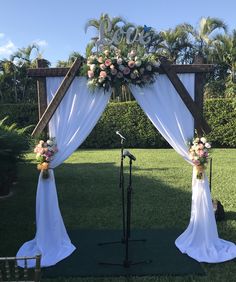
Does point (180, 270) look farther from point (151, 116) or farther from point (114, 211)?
point (114, 211)

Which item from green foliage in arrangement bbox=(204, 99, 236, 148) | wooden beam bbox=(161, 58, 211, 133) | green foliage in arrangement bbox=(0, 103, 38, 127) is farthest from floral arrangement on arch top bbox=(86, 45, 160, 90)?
green foliage in arrangement bbox=(0, 103, 38, 127)

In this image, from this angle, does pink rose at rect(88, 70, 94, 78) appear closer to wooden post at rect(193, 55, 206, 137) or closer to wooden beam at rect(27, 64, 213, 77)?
wooden beam at rect(27, 64, 213, 77)

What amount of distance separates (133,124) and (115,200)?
9.61m

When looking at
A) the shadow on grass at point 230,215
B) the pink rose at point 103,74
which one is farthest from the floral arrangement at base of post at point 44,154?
the shadow on grass at point 230,215

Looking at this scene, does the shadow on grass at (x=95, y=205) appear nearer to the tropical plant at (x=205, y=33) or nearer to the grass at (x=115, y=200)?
the grass at (x=115, y=200)

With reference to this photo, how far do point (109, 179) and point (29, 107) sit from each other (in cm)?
929

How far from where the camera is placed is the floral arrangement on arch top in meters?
5.16

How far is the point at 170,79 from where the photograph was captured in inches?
215

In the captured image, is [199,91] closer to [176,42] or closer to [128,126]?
[128,126]

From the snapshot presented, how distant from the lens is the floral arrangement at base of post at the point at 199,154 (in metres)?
5.25

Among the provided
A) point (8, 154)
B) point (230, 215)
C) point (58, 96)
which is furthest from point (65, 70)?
point (230, 215)

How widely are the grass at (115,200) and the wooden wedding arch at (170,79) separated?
174 centimetres

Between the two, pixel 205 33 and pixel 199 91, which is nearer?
pixel 199 91

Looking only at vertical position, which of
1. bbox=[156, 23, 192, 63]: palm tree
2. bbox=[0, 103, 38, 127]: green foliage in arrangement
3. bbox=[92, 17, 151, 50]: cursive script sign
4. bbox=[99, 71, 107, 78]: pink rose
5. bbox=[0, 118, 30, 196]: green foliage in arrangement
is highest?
bbox=[156, 23, 192, 63]: palm tree
